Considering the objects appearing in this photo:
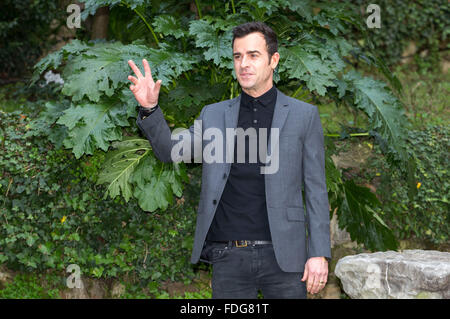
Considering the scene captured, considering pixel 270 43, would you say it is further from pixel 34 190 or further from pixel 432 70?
pixel 432 70

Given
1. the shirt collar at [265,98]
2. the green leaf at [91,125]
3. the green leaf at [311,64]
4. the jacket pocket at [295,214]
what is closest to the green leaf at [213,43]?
the green leaf at [311,64]

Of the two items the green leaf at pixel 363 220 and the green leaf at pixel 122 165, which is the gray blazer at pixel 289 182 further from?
the green leaf at pixel 363 220

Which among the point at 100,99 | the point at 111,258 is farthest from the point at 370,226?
the point at 100,99

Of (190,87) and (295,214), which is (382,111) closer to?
(190,87)

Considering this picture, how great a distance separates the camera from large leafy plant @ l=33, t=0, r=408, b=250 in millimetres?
3822

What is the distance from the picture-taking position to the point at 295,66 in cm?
390

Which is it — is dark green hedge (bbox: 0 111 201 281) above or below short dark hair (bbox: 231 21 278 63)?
below

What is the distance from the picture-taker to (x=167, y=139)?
2.60m

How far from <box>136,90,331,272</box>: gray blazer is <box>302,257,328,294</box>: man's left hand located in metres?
0.04

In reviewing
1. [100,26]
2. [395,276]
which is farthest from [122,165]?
[100,26]

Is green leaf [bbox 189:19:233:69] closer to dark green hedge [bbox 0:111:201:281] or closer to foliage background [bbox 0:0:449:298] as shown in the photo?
foliage background [bbox 0:0:449:298]

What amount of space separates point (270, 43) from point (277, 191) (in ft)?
2.47

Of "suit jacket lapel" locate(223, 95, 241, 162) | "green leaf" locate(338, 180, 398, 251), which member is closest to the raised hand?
"suit jacket lapel" locate(223, 95, 241, 162)

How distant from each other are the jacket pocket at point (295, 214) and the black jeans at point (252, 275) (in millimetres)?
175
